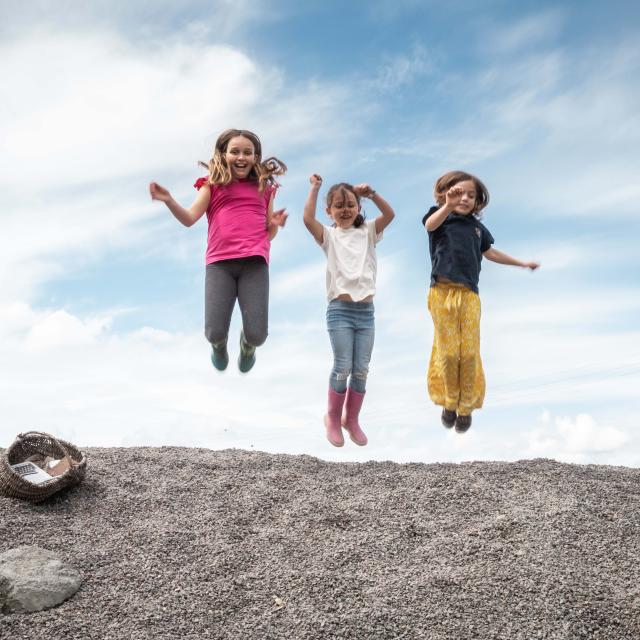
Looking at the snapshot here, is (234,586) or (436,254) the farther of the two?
(436,254)

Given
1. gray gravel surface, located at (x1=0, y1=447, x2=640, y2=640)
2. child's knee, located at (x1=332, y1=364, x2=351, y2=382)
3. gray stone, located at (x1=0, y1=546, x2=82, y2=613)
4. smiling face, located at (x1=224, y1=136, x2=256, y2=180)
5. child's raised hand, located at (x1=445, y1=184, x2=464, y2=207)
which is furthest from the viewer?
child's knee, located at (x1=332, y1=364, x2=351, y2=382)

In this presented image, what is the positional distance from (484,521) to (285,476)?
151 cm

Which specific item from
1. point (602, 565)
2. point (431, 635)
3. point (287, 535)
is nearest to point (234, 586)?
point (287, 535)

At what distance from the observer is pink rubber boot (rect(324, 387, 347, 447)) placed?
598cm

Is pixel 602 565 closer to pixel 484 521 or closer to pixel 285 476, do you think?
pixel 484 521

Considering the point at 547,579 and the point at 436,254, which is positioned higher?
the point at 436,254

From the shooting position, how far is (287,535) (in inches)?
187

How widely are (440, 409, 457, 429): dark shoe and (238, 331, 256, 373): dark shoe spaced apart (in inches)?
60.4

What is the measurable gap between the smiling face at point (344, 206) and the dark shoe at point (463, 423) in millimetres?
1723

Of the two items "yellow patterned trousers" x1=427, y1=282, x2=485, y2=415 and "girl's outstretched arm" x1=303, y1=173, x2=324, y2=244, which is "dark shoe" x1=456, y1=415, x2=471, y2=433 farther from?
"girl's outstretched arm" x1=303, y1=173, x2=324, y2=244

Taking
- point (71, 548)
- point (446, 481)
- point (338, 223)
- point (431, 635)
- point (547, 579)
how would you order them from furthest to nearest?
point (338, 223) → point (446, 481) → point (71, 548) → point (547, 579) → point (431, 635)

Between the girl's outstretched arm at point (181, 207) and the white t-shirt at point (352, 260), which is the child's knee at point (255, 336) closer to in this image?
the white t-shirt at point (352, 260)

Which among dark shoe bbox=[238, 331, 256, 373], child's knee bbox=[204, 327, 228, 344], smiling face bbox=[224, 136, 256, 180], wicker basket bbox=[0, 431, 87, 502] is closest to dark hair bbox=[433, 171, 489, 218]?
smiling face bbox=[224, 136, 256, 180]

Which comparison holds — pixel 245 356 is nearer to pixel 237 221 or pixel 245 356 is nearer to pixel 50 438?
pixel 237 221
